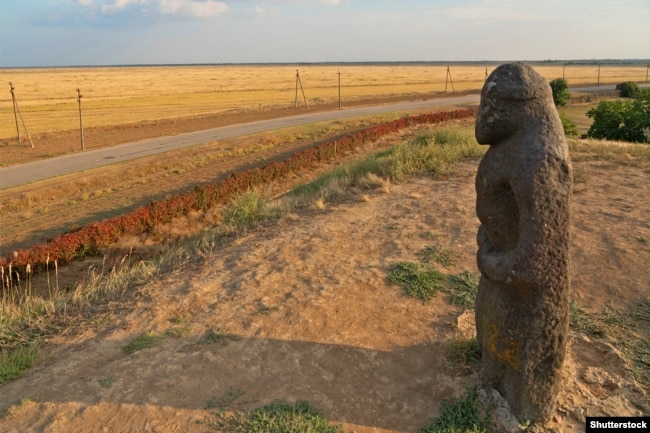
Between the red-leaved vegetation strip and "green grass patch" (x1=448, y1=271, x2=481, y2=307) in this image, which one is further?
the red-leaved vegetation strip

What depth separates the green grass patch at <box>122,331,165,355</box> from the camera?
18.3 feet

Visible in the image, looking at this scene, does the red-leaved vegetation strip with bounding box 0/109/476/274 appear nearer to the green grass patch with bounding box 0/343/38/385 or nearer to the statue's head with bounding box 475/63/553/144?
the green grass patch with bounding box 0/343/38/385

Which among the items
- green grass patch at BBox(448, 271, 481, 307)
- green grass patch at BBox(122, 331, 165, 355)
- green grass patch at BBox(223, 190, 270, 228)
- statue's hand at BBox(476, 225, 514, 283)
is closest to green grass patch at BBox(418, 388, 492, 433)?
statue's hand at BBox(476, 225, 514, 283)

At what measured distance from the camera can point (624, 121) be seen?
2033 centimetres

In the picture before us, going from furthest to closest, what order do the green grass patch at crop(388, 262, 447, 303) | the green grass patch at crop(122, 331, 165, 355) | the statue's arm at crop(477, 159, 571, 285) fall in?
the green grass patch at crop(388, 262, 447, 303), the green grass patch at crop(122, 331, 165, 355), the statue's arm at crop(477, 159, 571, 285)

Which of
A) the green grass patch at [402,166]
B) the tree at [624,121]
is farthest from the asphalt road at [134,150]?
the tree at [624,121]


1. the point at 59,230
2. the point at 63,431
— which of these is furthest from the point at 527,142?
the point at 59,230

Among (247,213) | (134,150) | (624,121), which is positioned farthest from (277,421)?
(134,150)

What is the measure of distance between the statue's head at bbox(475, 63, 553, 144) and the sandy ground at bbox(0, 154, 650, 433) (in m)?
2.42

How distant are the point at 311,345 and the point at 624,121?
20224mm

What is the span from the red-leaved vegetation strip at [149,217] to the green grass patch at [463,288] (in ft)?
19.8

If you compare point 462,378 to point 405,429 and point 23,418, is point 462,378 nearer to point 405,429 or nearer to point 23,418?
point 405,429

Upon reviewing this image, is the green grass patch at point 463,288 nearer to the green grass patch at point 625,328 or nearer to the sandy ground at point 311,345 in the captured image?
the sandy ground at point 311,345

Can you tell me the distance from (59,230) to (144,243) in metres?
3.05
